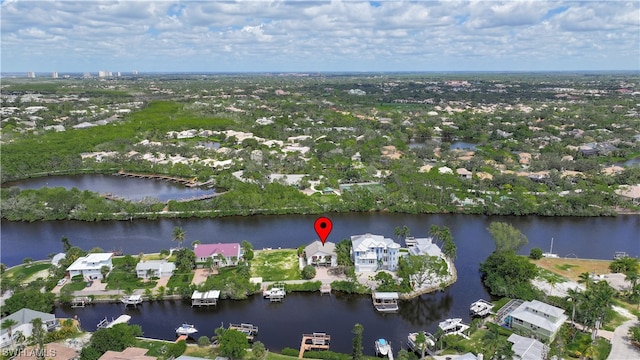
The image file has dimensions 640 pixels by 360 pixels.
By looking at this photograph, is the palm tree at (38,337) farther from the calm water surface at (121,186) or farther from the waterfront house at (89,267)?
the calm water surface at (121,186)

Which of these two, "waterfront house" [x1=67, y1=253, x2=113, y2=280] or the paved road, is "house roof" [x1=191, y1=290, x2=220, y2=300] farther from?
the paved road

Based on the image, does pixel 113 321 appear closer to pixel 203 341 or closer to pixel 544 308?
pixel 203 341

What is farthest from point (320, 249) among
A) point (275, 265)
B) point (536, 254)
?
point (536, 254)

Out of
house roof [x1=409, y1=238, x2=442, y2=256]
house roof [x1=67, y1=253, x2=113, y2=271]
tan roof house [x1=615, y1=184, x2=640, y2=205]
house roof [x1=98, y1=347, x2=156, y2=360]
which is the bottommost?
house roof [x1=98, y1=347, x2=156, y2=360]

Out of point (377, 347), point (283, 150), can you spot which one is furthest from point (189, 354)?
point (283, 150)

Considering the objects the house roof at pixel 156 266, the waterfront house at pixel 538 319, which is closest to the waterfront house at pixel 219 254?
the house roof at pixel 156 266

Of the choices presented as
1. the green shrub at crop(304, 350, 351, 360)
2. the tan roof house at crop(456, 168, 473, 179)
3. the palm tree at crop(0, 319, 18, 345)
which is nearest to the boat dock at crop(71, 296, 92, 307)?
the palm tree at crop(0, 319, 18, 345)
